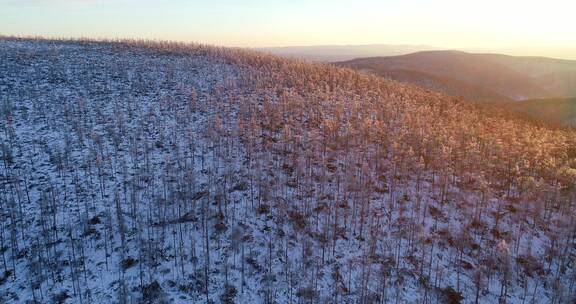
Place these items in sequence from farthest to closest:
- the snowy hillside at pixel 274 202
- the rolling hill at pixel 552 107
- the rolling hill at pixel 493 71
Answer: the rolling hill at pixel 493 71
the rolling hill at pixel 552 107
the snowy hillside at pixel 274 202

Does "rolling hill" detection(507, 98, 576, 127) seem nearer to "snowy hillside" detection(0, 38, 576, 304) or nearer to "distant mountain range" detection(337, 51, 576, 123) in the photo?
"distant mountain range" detection(337, 51, 576, 123)

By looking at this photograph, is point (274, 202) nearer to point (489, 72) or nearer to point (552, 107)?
point (552, 107)

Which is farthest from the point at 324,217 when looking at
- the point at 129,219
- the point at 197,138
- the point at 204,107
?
the point at 204,107

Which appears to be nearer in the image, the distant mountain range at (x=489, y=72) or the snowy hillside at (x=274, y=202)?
the snowy hillside at (x=274, y=202)

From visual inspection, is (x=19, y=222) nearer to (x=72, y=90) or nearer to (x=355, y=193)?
(x=355, y=193)

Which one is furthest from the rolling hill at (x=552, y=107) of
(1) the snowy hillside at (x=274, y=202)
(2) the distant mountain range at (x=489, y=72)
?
(1) the snowy hillside at (x=274, y=202)

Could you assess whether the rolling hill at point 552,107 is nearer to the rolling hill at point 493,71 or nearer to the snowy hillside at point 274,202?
the rolling hill at point 493,71
